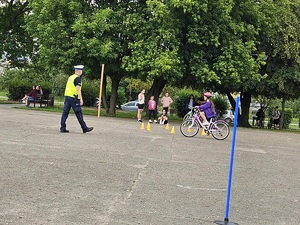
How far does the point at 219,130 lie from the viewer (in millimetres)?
14789

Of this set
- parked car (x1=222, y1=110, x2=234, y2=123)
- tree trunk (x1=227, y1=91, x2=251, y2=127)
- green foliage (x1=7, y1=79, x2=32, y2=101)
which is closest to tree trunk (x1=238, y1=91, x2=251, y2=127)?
tree trunk (x1=227, y1=91, x2=251, y2=127)

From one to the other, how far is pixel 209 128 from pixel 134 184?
841cm

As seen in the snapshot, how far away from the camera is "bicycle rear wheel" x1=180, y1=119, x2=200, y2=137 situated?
49.5ft

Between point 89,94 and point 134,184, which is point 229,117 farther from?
point 134,184

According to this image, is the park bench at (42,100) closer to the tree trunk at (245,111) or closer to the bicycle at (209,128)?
the tree trunk at (245,111)

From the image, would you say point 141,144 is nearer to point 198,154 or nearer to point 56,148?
point 198,154

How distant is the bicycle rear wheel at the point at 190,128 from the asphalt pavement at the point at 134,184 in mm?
3467

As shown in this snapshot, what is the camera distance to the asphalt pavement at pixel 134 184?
17.3 feet

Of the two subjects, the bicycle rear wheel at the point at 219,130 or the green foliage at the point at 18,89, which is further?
the green foliage at the point at 18,89

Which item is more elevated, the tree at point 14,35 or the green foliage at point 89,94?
the tree at point 14,35

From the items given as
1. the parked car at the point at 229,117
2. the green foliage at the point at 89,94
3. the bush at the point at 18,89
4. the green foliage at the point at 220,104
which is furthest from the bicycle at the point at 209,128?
the green foliage at the point at 89,94

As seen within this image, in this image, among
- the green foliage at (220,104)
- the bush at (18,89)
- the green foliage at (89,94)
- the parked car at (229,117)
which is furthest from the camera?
the green foliage at (89,94)

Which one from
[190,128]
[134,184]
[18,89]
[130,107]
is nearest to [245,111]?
[130,107]

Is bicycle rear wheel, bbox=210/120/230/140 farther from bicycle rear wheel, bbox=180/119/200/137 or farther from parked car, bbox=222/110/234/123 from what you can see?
parked car, bbox=222/110/234/123
